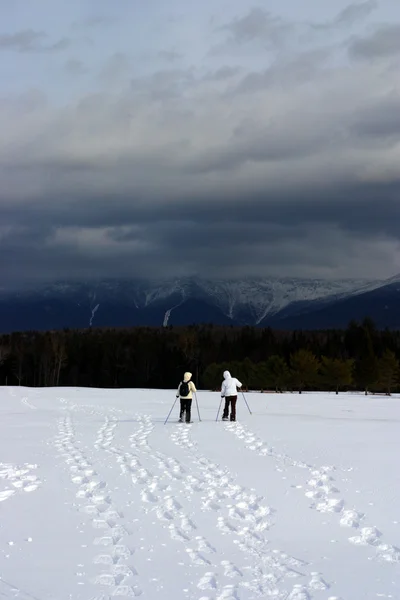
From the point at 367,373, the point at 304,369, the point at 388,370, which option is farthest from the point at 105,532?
the point at 367,373

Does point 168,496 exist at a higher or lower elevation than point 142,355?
lower

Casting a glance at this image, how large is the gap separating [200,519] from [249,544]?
1459 mm

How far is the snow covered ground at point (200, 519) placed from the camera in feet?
24.4

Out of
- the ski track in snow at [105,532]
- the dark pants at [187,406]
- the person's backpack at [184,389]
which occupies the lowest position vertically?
the ski track in snow at [105,532]

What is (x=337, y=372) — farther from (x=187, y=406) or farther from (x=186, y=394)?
Result: (x=186, y=394)

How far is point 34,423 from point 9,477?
13613mm

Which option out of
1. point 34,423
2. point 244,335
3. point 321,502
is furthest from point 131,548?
point 244,335

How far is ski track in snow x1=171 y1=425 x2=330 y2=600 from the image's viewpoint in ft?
23.7

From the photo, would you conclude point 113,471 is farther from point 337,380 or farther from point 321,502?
point 337,380

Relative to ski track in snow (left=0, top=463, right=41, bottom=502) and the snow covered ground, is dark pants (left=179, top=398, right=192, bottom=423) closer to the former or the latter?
the snow covered ground

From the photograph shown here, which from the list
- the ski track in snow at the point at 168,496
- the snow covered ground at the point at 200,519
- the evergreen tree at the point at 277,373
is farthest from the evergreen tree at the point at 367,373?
the ski track in snow at the point at 168,496

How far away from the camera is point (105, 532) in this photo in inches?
370

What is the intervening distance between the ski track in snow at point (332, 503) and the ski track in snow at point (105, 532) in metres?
3.39

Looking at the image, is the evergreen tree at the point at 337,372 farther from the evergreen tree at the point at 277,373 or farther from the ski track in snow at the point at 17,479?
the ski track in snow at the point at 17,479
